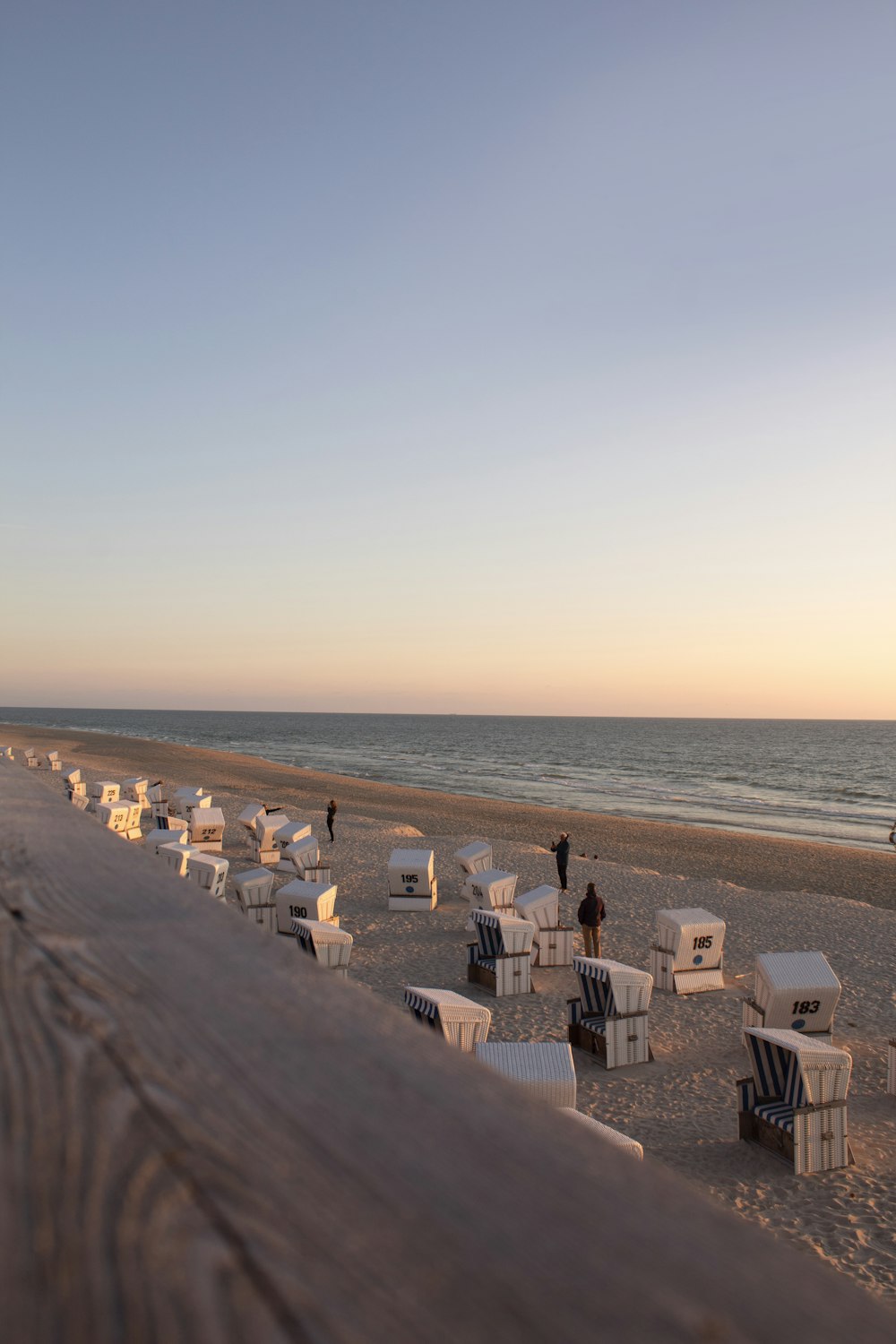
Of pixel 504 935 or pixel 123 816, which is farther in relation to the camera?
pixel 123 816

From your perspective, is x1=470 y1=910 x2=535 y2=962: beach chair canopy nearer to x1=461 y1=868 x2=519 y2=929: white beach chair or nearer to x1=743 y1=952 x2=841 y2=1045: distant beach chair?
x1=461 y1=868 x2=519 y2=929: white beach chair

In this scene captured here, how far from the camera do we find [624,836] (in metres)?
40.6

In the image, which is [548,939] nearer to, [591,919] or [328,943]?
[591,919]

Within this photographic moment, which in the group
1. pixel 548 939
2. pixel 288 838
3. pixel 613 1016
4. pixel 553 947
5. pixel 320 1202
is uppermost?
pixel 320 1202

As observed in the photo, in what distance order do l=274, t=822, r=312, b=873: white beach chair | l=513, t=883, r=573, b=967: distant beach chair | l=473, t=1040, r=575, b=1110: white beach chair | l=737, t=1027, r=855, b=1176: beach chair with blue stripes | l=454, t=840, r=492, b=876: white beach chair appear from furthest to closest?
l=274, t=822, r=312, b=873: white beach chair, l=454, t=840, r=492, b=876: white beach chair, l=513, t=883, r=573, b=967: distant beach chair, l=737, t=1027, r=855, b=1176: beach chair with blue stripes, l=473, t=1040, r=575, b=1110: white beach chair

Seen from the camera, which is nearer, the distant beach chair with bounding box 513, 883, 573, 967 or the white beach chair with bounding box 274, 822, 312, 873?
the distant beach chair with bounding box 513, 883, 573, 967

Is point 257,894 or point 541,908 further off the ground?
point 541,908

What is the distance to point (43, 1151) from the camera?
2.81 feet

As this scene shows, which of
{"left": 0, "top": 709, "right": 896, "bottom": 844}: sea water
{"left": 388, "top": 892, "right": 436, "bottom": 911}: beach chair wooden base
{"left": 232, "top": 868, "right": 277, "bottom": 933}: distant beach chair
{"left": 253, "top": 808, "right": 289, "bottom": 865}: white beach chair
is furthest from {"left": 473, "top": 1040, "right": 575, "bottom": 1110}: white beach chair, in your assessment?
{"left": 0, "top": 709, "right": 896, "bottom": 844}: sea water

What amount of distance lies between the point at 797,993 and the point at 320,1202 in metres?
15.2

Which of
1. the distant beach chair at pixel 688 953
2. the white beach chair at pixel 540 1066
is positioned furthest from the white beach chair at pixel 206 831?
the white beach chair at pixel 540 1066

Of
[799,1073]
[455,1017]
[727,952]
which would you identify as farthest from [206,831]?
[799,1073]

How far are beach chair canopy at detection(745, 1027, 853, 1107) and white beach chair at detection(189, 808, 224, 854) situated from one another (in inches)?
891

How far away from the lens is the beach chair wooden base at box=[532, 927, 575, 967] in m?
18.3
